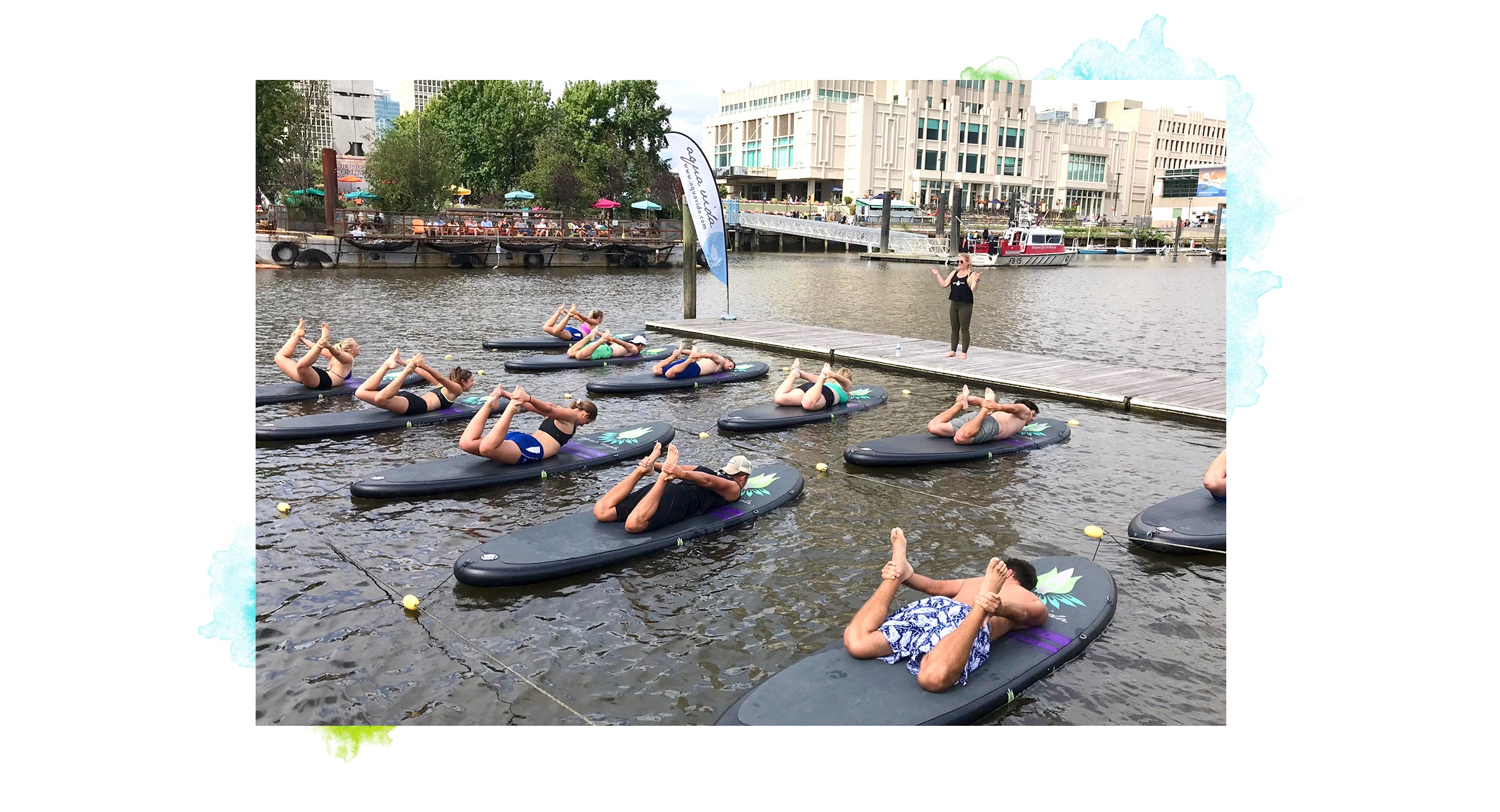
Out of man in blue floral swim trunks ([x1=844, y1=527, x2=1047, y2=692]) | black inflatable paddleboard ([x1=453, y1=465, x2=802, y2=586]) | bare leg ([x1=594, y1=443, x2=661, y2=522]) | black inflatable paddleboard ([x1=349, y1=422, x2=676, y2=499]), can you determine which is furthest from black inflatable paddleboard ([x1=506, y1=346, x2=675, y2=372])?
man in blue floral swim trunks ([x1=844, y1=527, x2=1047, y2=692])

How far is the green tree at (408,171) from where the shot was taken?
43.3 m

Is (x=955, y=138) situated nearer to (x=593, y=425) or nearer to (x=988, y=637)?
(x=593, y=425)

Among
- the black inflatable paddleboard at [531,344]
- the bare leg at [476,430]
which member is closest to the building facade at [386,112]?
the black inflatable paddleboard at [531,344]

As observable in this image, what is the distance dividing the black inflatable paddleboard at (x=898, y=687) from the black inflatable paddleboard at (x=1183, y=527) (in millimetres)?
1939

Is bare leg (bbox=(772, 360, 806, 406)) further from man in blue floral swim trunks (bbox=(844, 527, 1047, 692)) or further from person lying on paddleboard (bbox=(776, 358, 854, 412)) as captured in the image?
man in blue floral swim trunks (bbox=(844, 527, 1047, 692))

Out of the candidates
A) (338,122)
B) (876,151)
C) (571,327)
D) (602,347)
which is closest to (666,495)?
(602,347)

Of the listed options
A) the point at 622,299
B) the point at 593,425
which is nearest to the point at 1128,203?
the point at 622,299

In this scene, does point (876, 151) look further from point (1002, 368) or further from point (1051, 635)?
point (1051, 635)

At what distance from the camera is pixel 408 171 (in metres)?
43.6

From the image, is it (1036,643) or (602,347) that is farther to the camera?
(602,347)

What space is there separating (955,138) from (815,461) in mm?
69980

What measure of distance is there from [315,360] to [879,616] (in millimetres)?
10711

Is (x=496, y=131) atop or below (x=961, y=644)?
atop

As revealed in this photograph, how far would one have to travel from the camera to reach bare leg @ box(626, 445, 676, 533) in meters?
7.43
